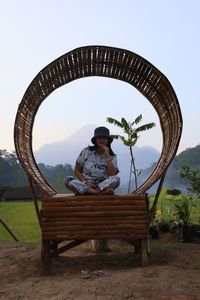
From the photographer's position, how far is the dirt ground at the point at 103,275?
3.63 m

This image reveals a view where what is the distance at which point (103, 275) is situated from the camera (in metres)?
4.51

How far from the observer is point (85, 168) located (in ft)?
18.6

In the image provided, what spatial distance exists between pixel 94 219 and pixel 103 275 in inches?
26.9

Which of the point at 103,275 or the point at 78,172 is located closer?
the point at 103,275

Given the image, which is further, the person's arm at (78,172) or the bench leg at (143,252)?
the person's arm at (78,172)

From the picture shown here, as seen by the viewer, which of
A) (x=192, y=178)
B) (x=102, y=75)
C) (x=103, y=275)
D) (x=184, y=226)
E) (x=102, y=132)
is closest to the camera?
(x=103, y=275)

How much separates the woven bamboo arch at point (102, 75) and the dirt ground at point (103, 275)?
3.27ft

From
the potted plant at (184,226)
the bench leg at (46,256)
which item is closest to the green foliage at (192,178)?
the potted plant at (184,226)

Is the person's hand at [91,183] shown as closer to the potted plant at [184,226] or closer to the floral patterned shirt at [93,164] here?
the floral patterned shirt at [93,164]

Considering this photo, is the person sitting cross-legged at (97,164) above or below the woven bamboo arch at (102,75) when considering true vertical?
below

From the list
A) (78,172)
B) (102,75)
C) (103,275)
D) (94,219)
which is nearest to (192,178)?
(102,75)

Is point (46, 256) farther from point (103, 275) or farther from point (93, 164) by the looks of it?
point (93, 164)

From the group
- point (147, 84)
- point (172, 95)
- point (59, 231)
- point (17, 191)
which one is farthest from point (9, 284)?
point (17, 191)

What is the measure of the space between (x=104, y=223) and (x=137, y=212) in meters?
0.42
